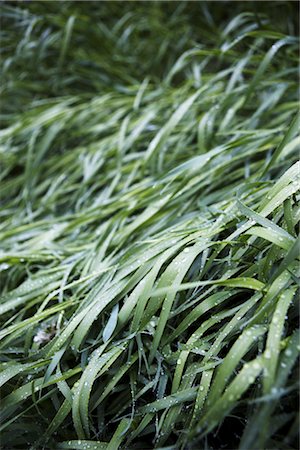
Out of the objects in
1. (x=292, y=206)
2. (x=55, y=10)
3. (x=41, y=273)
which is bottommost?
(x=41, y=273)

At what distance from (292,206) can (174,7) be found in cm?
138

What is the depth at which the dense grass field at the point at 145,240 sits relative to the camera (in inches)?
27.1

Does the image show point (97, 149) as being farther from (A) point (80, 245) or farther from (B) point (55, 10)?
(B) point (55, 10)

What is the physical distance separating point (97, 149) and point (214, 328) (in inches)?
32.2

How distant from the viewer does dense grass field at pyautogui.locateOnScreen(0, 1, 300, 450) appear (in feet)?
2.26

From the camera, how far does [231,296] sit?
0.78m

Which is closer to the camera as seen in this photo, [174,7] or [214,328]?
[214,328]

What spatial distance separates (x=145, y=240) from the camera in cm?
97

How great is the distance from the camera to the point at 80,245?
1142 mm

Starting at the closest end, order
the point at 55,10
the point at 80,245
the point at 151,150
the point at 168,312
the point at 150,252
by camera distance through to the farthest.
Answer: the point at 168,312
the point at 150,252
the point at 80,245
the point at 151,150
the point at 55,10

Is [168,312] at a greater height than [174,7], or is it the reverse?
[174,7]

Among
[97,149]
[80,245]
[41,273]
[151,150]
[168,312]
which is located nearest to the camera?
[168,312]


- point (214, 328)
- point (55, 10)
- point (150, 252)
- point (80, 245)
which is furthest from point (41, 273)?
point (55, 10)

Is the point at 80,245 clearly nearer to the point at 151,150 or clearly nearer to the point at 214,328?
the point at 151,150
